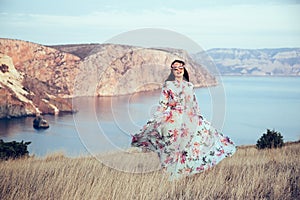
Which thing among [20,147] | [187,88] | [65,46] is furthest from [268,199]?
[65,46]

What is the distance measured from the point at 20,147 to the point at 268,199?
507 cm

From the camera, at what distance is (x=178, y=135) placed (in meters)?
4.42

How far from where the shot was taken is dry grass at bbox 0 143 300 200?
3.72 meters

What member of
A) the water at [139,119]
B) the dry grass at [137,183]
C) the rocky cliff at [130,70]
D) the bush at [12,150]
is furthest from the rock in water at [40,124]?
the dry grass at [137,183]

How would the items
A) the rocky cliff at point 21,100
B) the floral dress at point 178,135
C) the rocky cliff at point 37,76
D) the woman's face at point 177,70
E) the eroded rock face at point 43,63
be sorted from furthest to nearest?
the eroded rock face at point 43,63, the rocky cliff at point 37,76, the rocky cliff at point 21,100, the woman's face at point 177,70, the floral dress at point 178,135

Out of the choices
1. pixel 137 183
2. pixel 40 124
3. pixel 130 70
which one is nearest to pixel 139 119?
pixel 130 70

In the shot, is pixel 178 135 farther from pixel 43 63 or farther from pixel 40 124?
pixel 43 63

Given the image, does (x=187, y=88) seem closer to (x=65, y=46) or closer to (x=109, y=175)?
(x=109, y=175)

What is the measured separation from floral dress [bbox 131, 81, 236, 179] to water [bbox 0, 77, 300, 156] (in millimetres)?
413

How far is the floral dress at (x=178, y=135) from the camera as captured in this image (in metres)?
4.39

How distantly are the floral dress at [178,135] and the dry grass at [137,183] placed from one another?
149 mm

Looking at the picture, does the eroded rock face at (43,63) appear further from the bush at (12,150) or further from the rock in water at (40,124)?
the bush at (12,150)

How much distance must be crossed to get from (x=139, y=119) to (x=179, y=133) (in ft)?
3.45

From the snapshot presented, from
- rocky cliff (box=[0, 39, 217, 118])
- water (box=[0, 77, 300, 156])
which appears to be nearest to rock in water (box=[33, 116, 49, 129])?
water (box=[0, 77, 300, 156])
